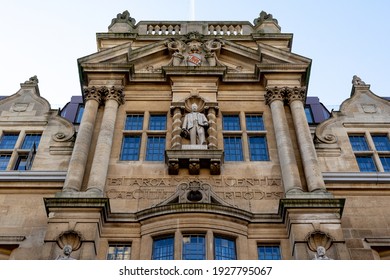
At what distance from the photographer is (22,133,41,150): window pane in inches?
883

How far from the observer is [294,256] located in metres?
16.1

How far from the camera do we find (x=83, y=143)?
1975 cm

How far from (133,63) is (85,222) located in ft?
31.3

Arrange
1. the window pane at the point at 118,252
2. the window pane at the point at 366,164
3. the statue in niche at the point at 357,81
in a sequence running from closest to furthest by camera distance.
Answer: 1. the window pane at the point at 118,252
2. the window pane at the point at 366,164
3. the statue in niche at the point at 357,81

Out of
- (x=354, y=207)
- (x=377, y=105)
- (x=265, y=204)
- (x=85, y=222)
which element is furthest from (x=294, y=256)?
(x=377, y=105)

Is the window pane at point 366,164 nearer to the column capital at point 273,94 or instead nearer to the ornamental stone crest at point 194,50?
the column capital at point 273,94

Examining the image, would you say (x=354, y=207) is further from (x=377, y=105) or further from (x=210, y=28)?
(x=210, y=28)

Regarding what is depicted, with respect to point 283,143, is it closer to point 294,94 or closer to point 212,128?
point 212,128

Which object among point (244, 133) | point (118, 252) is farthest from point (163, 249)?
point (244, 133)

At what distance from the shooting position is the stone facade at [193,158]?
16922 mm

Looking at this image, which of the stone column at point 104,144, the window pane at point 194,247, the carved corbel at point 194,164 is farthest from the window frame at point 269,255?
the stone column at point 104,144

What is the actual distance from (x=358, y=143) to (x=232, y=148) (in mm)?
5604

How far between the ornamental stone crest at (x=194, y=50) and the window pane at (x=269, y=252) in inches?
382

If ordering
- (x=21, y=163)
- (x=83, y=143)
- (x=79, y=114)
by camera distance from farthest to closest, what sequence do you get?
(x=79, y=114), (x=21, y=163), (x=83, y=143)
